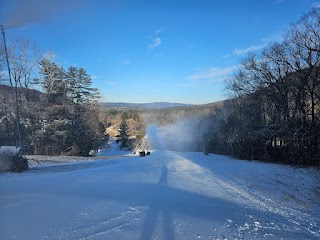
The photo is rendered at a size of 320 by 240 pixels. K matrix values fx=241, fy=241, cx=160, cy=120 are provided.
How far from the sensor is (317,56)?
1703cm

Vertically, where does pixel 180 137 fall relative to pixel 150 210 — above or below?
above

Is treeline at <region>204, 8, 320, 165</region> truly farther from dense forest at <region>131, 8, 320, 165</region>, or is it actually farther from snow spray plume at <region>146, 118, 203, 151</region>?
snow spray plume at <region>146, 118, 203, 151</region>

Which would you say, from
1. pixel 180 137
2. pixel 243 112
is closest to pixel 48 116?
pixel 243 112

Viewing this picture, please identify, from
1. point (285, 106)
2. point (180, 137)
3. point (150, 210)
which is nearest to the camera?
point (150, 210)

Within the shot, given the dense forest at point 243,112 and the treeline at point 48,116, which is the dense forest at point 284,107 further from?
the treeline at point 48,116

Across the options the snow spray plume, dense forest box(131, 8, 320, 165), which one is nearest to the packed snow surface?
dense forest box(131, 8, 320, 165)

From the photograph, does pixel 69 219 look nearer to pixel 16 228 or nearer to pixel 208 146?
pixel 16 228

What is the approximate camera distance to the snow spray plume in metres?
51.0

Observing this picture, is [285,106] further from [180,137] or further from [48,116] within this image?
[180,137]

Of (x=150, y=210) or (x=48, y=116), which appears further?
(x=48, y=116)

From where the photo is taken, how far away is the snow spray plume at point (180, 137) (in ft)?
167

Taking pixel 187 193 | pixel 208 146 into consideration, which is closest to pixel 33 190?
pixel 187 193

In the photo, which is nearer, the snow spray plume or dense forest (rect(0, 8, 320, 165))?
dense forest (rect(0, 8, 320, 165))

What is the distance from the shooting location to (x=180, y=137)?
6062cm
